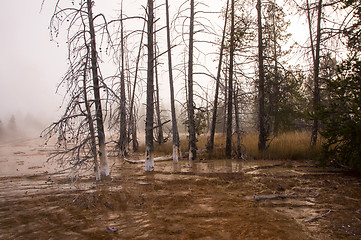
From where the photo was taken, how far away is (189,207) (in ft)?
17.9

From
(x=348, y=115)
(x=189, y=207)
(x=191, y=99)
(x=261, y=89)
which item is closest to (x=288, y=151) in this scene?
(x=261, y=89)

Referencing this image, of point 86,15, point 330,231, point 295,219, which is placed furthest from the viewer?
point 86,15

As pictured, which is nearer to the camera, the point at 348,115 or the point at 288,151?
the point at 348,115

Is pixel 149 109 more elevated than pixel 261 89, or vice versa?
pixel 261 89

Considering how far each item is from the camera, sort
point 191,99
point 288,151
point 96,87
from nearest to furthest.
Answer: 1. point 96,87
2. point 288,151
3. point 191,99

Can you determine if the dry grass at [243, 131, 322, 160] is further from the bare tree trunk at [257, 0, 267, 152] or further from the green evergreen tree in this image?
the green evergreen tree

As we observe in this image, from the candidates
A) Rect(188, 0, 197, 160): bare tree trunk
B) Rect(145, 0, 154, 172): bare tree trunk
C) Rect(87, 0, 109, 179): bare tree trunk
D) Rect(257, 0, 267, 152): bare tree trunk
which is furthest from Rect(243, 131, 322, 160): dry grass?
Rect(87, 0, 109, 179): bare tree trunk

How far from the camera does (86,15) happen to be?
7375 mm

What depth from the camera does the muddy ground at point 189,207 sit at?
4.34m

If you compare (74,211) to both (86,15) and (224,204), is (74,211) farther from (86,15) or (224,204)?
(86,15)

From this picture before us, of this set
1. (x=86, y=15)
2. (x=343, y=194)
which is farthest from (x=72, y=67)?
(x=343, y=194)

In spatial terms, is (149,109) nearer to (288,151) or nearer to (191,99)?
(191,99)

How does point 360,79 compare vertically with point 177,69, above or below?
below

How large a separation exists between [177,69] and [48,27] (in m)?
6.72
